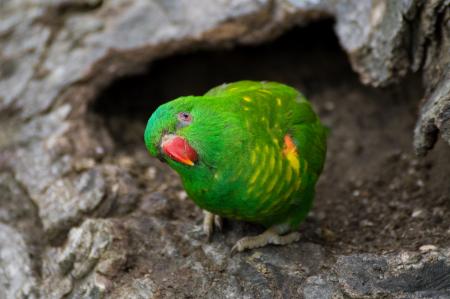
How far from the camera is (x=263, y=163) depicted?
3104 millimetres

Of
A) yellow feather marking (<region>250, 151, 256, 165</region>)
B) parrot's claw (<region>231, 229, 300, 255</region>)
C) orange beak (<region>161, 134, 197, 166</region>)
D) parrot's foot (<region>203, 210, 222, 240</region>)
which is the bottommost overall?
parrot's foot (<region>203, 210, 222, 240</region>)

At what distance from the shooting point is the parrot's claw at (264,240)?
341 centimetres

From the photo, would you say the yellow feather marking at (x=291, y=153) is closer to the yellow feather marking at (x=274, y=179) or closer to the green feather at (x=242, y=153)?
the green feather at (x=242, y=153)

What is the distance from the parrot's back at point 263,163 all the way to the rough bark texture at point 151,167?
0.33 m

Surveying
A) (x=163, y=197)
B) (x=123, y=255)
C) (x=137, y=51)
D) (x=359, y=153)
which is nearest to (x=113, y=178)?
(x=163, y=197)

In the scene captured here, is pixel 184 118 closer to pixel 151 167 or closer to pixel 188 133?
pixel 188 133

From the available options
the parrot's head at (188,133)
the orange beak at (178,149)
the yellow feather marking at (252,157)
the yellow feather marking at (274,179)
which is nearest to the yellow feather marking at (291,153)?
the yellow feather marking at (274,179)

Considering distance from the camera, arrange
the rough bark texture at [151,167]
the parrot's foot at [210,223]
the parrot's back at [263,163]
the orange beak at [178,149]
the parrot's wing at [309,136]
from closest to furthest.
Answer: the orange beak at [178,149]
the parrot's back at [263,163]
the rough bark texture at [151,167]
the parrot's wing at [309,136]
the parrot's foot at [210,223]

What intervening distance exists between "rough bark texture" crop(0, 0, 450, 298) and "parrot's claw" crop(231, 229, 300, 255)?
48 millimetres

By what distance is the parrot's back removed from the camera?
10.1 ft

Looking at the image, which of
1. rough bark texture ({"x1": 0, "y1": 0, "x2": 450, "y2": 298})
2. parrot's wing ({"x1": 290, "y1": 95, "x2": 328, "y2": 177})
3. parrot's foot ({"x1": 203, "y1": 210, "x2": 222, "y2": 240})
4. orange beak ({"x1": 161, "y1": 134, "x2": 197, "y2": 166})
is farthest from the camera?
parrot's foot ({"x1": 203, "y1": 210, "x2": 222, "y2": 240})

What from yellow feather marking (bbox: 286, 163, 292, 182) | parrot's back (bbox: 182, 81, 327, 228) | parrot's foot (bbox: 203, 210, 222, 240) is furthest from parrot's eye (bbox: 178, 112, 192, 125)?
parrot's foot (bbox: 203, 210, 222, 240)

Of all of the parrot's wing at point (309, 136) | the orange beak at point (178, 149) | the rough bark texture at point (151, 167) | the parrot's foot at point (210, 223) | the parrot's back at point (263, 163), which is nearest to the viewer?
the orange beak at point (178, 149)

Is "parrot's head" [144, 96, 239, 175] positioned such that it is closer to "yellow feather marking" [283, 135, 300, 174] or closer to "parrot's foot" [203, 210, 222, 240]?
"yellow feather marking" [283, 135, 300, 174]
